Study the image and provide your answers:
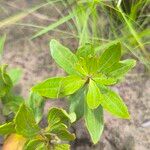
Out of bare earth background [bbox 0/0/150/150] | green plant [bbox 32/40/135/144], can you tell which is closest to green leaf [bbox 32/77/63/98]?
green plant [bbox 32/40/135/144]

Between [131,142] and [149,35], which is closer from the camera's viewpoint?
[131,142]

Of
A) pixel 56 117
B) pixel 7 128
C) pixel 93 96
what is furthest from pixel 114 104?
pixel 7 128

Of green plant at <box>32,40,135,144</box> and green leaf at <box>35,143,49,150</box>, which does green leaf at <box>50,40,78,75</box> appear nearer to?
green plant at <box>32,40,135,144</box>

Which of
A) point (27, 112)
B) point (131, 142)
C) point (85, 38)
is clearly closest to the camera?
point (27, 112)

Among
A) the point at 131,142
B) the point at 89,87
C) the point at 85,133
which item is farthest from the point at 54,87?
the point at 131,142

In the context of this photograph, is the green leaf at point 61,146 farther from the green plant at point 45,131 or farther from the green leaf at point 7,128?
the green leaf at point 7,128

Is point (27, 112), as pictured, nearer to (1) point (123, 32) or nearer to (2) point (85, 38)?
(2) point (85, 38)
